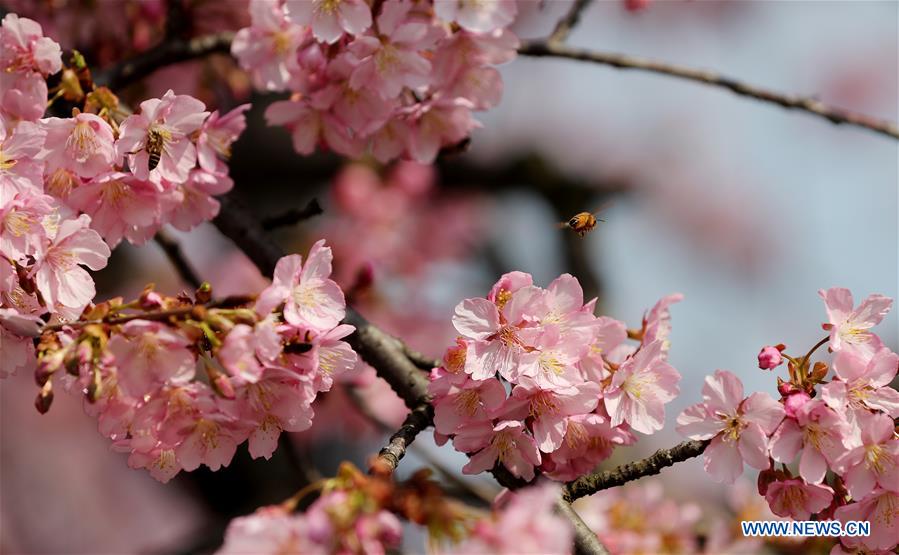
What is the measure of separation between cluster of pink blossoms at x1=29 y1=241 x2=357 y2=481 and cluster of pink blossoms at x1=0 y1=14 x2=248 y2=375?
109mm

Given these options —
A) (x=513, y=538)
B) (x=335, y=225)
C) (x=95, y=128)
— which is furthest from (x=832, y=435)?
(x=335, y=225)

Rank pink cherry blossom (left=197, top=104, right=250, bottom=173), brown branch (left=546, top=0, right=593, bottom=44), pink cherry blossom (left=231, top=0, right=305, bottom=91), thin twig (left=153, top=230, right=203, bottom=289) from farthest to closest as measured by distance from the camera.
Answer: thin twig (left=153, top=230, right=203, bottom=289) → brown branch (left=546, top=0, right=593, bottom=44) → pink cherry blossom (left=231, top=0, right=305, bottom=91) → pink cherry blossom (left=197, top=104, right=250, bottom=173)

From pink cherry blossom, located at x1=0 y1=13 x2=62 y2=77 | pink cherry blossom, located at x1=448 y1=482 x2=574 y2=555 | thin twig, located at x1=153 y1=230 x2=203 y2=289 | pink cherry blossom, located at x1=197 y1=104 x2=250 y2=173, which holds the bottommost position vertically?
thin twig, located at x1=153 y1=230 x2=203 y2=289

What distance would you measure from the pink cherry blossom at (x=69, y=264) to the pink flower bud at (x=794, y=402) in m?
0.87

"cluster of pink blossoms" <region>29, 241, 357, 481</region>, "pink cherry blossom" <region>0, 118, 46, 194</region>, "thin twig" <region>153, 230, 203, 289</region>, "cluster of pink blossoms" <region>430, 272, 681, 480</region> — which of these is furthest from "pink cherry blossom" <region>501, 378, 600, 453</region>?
"thin twig" <region>153, 230, 203, 289</region>

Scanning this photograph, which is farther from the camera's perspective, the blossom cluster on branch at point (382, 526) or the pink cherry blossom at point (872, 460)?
the pink cherry blossom at point (872, 460)

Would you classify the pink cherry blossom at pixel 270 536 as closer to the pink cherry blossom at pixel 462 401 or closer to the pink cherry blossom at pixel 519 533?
the pink cherry blossom at pixel 519 533

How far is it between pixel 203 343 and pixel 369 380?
5.17ft

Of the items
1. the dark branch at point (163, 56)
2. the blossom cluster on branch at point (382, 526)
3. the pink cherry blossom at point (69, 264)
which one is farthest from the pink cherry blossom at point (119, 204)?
the blossom cluster on branch at point (382, 526)

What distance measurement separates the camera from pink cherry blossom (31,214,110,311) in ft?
3.47

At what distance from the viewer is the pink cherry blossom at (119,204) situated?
3.93 ft

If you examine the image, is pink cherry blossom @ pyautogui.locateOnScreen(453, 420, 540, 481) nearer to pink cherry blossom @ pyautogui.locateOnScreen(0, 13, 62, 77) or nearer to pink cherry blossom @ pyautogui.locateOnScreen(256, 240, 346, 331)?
pink cherry blossom @ pyautogui.locateOnScreen(256, 240, 346, 331)

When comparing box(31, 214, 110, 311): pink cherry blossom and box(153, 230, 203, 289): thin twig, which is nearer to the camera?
box(31, 214, 110, 311): pink cherry blossom

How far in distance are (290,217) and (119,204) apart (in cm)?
36
